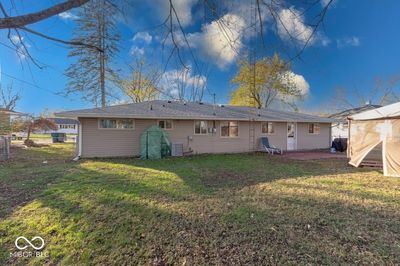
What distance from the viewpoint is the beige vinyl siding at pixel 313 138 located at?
17062 millimetres

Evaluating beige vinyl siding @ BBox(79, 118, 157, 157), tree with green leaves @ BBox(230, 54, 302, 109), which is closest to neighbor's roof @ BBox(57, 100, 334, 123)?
beige vinyl siding @ BBox(79, 118, 157, 157)

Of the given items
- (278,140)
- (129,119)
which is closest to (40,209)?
(129,119)

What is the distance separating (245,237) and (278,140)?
13.9m

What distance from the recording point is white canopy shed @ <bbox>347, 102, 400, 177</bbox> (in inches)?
324

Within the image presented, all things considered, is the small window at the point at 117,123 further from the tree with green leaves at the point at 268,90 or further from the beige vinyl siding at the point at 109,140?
the tree with green leaves at the point at 268,90

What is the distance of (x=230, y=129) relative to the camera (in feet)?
49.2

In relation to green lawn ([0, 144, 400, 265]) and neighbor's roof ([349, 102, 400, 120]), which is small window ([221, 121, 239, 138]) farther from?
green lawn ([0, 144, 400, 265])

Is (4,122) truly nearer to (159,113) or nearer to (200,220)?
(159,113)

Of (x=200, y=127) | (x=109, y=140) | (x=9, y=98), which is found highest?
(x=9, y=98)

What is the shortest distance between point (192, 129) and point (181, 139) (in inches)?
35.2

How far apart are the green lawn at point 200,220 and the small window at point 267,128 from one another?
353 inches

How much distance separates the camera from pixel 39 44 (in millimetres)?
3385

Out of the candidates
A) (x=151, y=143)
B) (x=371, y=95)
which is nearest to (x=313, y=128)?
(x=151, y=143)
